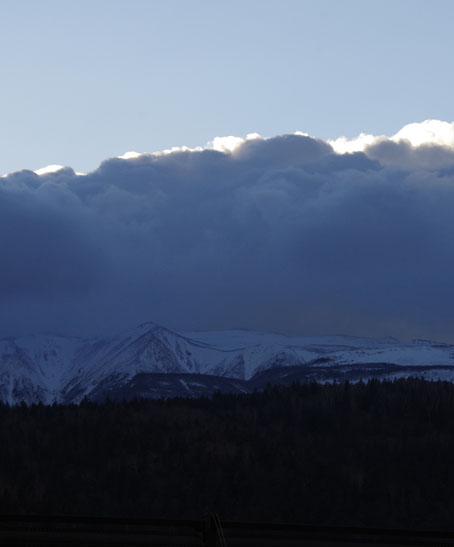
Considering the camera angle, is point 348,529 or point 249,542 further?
point 249,542

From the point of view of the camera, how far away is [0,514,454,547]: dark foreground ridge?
21.4 m

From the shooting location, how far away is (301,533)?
2233 cm

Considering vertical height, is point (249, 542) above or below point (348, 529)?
below

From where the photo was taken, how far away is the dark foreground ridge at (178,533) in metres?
21.4

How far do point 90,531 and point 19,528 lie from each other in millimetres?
1763

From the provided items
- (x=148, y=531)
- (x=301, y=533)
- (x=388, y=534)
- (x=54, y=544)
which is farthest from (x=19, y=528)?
(x=388, y=534)

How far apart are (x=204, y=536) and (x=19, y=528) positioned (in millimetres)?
4510

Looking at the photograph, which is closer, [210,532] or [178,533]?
[210,532]

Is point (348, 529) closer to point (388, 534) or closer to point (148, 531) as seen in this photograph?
point (388, 534)

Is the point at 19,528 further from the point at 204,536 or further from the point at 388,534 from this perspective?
the point at 388,534

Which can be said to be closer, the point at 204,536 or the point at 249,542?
the point at 204,536

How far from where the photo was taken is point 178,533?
71.2 feet

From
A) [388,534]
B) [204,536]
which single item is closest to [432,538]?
[388,534]

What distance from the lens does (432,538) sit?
2256 cm
